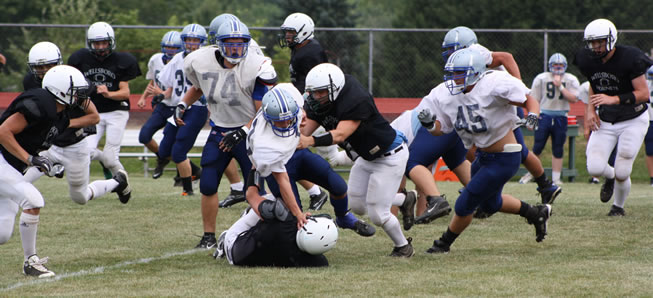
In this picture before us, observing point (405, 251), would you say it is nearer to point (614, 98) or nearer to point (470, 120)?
point (470, 120)

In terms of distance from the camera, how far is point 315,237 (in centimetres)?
557

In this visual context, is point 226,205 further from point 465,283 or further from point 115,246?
point 465,283

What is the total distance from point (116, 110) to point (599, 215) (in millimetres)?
4899

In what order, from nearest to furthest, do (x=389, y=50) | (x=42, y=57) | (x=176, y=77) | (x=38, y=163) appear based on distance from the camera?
(x=38, y=163)
(x=42, y=57)
(x=176, y=77)
(x=389, y=50)

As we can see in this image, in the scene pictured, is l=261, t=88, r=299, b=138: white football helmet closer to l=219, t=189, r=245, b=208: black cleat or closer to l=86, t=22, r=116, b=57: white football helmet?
l=219, t=189, r=245, b=208: black cleat

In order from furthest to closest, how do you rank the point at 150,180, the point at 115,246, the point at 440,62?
the point at 440,62, the point at 150,180, the point at 115,246

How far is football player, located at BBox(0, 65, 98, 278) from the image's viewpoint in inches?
215

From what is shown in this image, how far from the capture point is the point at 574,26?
88.6ft

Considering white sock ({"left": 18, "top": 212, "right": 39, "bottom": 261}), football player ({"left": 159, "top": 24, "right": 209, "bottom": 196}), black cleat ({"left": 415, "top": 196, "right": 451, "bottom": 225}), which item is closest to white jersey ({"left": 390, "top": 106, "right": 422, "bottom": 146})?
black cleat ({"left": 415, "top": 196, "right": 451, "bottom": 225})

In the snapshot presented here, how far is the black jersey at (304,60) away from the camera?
816 centimetres

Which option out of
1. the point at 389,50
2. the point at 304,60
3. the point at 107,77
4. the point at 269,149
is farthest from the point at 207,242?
the point at 389,50

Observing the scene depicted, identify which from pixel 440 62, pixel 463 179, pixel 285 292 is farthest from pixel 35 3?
pixel 285 292

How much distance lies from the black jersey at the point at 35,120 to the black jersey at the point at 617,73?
4.48m

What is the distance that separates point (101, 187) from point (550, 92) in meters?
7.16
